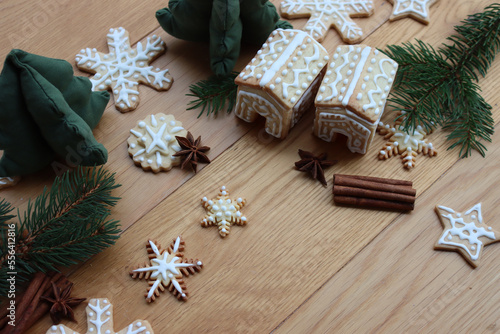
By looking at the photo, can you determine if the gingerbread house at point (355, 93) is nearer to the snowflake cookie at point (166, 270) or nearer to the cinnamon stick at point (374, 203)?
the cinnamon stick at point (374, 203)

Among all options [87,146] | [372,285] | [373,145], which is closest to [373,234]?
[372,285]

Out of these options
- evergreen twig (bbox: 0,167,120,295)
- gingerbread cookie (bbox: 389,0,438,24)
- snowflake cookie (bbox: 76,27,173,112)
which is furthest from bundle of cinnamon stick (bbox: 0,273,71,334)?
gingerbread cookie (bbox: 389,0,438,24)

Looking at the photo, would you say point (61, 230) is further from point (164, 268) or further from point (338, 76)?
point (338, 76)

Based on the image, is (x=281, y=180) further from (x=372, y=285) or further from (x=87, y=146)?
(x=87, y=146)

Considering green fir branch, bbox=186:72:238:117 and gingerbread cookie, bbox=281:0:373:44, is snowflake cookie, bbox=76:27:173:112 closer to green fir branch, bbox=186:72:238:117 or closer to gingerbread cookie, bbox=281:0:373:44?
green fir branch, bbox=186:72:238:117

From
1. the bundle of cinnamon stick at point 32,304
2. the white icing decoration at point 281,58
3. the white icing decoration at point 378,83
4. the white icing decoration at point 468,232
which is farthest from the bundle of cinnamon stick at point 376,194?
the bundle of cinnamon stick at point 32,304

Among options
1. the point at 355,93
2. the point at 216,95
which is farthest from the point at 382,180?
the point at 216,95

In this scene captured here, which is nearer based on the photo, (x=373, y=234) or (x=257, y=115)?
(x=373, y=234)
